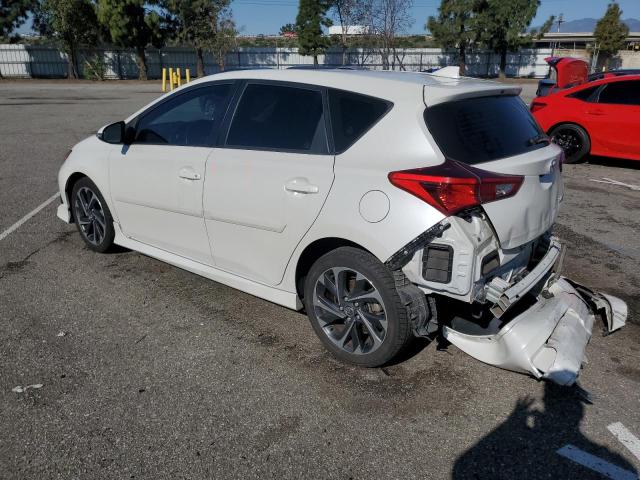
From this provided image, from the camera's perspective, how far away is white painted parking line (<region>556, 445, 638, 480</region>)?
2484 millimetres

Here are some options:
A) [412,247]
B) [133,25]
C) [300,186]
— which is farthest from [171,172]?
[133,25]

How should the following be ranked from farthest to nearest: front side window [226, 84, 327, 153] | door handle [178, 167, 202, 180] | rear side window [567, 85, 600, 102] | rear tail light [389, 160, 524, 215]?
rear side window [567, 85, 600, 102] < door handle [178, 167, 202, 180] < front side window [226, 84, 327, 153] < rear tail light [389, 160, 524, 215]

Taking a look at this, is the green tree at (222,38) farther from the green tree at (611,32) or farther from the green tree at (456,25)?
the green tree at (611,32)

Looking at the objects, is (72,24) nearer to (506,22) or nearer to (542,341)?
(506,22)

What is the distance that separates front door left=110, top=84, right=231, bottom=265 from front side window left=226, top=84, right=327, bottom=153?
237 mm

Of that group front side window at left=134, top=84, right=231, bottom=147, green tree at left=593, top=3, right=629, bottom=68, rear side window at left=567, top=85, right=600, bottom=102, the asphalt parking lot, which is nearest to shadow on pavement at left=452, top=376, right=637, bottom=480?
the asphalt parking lot

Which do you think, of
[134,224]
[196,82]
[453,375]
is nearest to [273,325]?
[453,375]

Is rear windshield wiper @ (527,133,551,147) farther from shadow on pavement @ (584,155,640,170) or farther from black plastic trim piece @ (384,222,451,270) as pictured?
shadow on pavement @ (584,155,640,170)

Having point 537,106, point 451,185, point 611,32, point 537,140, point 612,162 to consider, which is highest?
point 611,32

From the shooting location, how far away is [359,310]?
3.26 m

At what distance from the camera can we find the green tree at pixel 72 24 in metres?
36.5

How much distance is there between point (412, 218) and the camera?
9.29ft

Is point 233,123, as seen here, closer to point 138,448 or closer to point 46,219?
point 138,448

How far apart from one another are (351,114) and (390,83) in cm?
29
